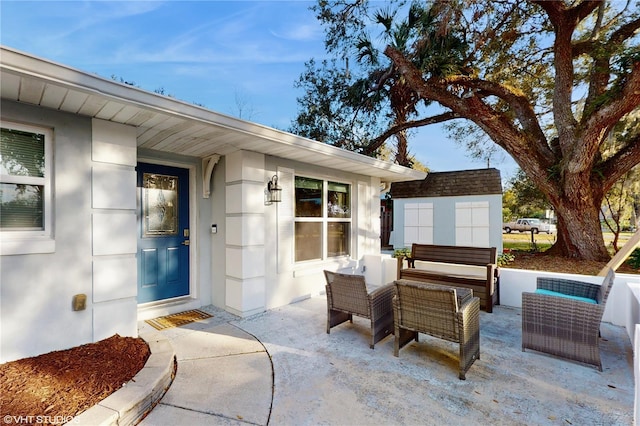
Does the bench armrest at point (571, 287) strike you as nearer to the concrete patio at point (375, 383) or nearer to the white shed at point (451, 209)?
the concrete patio at point (375, 383)

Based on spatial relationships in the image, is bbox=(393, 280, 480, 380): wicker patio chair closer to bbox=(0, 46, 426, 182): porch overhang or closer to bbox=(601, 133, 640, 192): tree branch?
bbox=(0, 46, 426, 182): porch overhang

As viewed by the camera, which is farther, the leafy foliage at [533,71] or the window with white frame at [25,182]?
the leafy foliage at [533,71]

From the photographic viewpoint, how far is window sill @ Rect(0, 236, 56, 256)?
8.16ft

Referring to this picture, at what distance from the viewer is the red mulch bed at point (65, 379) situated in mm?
1853

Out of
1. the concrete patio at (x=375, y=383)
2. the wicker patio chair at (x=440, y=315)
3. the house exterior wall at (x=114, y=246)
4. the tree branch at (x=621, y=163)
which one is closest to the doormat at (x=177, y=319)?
the house exterior wall at (x=114, y=246)

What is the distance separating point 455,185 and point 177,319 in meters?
8.72

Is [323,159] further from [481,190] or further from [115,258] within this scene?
[481,190]

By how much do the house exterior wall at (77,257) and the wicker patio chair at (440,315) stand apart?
112 inches

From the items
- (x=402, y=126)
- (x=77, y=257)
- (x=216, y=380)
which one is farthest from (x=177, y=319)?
(x=402, y=126)

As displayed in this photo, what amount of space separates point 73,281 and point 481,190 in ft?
31.9

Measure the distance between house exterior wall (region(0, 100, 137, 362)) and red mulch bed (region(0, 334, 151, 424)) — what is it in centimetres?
22

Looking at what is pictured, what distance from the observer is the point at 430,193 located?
10016mm

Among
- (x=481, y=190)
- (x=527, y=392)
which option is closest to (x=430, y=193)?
(x=481, y=190)

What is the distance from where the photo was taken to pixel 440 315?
271 cm
